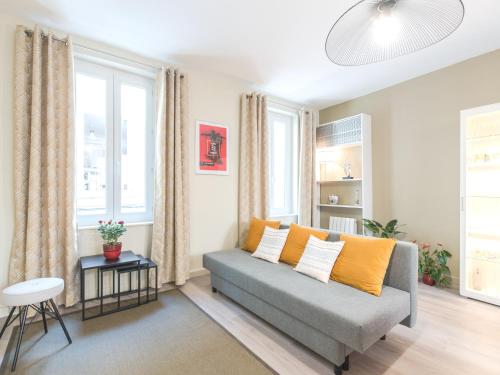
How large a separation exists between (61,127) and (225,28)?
1796 millimetres

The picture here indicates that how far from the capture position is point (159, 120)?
2838 millimetres

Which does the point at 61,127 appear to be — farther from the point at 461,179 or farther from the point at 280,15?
the point at 461,179

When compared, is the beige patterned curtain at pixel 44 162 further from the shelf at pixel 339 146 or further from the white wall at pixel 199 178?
the shelf at pixel 339 146

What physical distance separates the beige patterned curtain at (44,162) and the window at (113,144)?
0.23 metres

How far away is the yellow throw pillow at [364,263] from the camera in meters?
1.88

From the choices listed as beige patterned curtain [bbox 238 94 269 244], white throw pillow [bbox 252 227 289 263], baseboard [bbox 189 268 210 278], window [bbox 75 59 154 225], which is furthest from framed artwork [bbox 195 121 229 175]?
baseboard [bbox 189 268 210 278]

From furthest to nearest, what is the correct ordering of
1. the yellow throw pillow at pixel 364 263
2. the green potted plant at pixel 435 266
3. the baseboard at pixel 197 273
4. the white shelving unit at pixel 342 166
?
1. the white shelving unit at pixel 342 166
2. the baseboard at pixel 197 273
3. the green potted plant at pixel 435 266
4. the yellow throw pillow at pixel 364 263

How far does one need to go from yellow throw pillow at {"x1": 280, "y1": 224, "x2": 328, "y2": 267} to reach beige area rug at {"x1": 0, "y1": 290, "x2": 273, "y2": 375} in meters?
0.91

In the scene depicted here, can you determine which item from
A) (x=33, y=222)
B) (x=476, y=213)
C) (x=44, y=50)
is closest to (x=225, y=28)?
(x=44, y=50)

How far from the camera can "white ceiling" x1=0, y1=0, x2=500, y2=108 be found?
2.10 m

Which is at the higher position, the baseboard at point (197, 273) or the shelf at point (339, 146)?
the shelf at point (339, 146)

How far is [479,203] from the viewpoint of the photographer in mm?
2764

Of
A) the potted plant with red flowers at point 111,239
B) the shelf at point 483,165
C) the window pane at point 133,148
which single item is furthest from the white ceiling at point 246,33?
the potted plant with red flowers at point 111,239

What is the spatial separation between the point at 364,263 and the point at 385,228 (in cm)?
177
